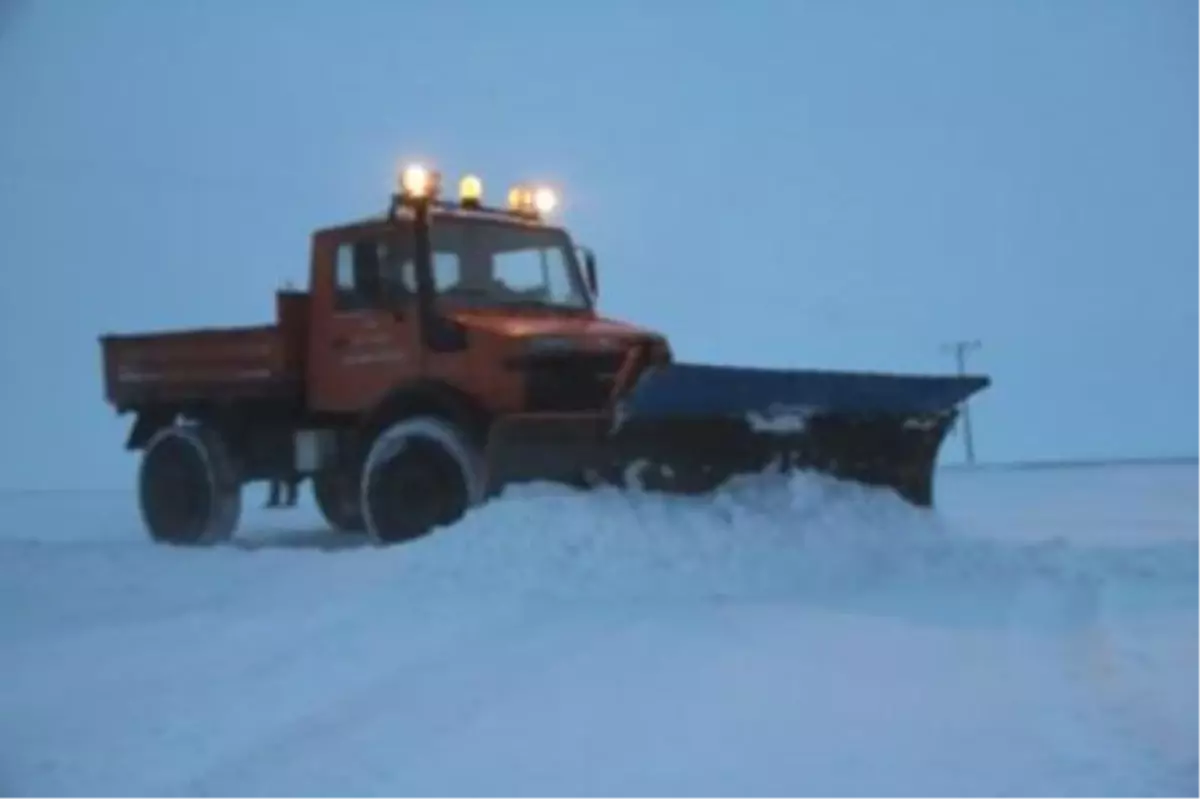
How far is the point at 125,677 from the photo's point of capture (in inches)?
212

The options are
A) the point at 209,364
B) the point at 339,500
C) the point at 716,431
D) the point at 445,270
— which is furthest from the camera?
the point at 339,500

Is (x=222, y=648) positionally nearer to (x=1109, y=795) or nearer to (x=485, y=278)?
(x=1109, y=795)

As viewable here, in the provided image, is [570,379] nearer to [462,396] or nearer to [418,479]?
[462,396]

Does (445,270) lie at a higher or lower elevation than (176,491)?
higher

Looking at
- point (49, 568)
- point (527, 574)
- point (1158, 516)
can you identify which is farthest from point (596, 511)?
point (1158, 516)

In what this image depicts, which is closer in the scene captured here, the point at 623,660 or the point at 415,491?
the point at 623,660

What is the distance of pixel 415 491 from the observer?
9062 mm

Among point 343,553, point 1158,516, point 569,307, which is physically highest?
point 569,307

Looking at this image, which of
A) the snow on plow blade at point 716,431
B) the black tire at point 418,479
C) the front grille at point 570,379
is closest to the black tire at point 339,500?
the black tire at point 418,479

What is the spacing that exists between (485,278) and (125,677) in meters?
4.91

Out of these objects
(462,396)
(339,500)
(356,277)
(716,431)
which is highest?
(356,277)

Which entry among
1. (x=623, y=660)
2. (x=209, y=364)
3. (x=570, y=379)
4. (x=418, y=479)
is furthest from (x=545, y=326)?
(x=623, y=660)

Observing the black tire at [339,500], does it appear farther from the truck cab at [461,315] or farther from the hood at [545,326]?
the hood at [545,326]

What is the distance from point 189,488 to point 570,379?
381 centimetres
